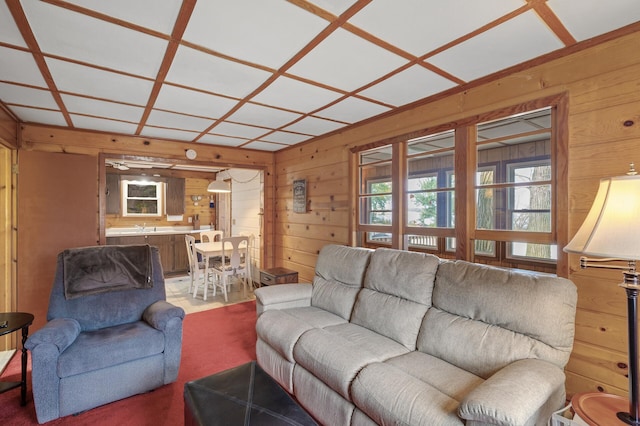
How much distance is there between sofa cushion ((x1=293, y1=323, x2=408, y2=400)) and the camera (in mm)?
1730

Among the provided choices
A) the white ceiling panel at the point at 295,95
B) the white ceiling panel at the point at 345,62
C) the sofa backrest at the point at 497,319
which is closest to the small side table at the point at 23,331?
the white ceiling panel at the point at 295,95

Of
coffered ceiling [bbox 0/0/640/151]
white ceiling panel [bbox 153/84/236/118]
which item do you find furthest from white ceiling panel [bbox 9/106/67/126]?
→ white ceiling panel [bbox 153/84/236/118]

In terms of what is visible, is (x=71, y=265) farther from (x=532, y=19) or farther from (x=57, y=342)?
(x=532, y=19)

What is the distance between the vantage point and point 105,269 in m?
2.64

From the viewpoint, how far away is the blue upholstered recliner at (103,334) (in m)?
1.94

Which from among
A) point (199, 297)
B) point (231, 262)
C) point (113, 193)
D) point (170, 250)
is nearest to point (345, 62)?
point (231, 262)

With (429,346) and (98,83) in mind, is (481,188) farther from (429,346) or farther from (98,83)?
(98,83)

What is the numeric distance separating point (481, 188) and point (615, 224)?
1.15m

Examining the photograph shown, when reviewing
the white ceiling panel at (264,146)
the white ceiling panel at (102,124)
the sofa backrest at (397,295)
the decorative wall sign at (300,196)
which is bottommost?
the sofa backrest at (397,295)

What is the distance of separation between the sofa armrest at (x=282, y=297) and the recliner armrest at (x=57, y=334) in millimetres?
1317

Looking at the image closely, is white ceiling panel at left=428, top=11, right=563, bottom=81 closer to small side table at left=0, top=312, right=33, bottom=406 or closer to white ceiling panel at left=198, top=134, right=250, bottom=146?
white ceiling panel at left=198, top=134, right=250, bottom=146

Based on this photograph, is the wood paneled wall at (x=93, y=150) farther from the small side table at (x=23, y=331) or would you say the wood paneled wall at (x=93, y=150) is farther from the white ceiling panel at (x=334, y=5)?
the white ceiling panel at (x=334, y=5)

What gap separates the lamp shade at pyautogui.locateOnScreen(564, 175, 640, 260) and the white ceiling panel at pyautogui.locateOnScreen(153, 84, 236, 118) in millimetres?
2619

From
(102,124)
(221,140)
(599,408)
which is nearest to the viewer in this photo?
(599,408)
